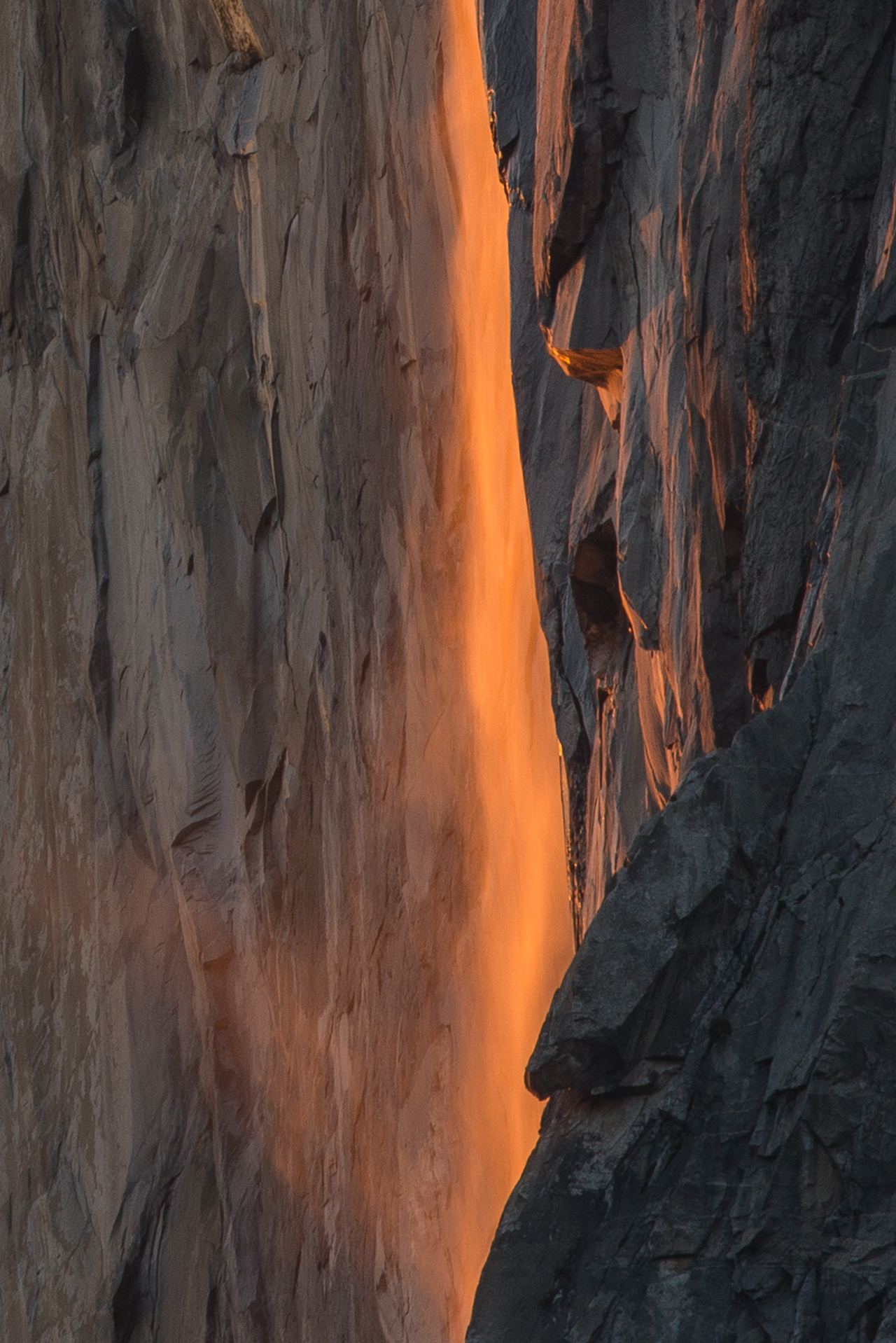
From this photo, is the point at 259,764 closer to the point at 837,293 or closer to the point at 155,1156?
the point at 155,1156

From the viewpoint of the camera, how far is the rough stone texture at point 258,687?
329 inches

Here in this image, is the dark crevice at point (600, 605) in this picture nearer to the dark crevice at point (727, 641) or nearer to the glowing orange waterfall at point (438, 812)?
the dark crevice at point (727, 641)

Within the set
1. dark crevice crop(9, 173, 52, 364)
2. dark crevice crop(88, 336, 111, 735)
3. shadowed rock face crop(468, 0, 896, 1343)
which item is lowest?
shadowed rock face crop(468, 0, 896, 1343)

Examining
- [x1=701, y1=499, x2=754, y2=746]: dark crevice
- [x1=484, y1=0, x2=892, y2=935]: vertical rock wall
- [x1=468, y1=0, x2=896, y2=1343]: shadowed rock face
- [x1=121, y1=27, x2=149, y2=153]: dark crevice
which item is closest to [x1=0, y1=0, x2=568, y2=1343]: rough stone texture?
[x1=121, y1=27, x2=149, y2=153]: dark crevice

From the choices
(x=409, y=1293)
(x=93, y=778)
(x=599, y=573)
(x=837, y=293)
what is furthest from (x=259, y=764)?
(x=837, y=293)

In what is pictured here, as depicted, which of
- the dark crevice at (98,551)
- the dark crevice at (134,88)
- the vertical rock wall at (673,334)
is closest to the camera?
the vertical rock wall at (673,334)

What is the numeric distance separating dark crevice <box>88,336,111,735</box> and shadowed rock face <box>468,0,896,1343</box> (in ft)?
21.1

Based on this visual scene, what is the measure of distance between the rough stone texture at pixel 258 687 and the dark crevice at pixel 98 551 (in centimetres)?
3

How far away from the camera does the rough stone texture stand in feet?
27.4

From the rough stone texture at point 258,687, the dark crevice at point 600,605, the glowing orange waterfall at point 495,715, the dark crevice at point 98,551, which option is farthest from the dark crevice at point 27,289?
the dark crevice at point 600,605

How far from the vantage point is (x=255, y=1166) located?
1014cm

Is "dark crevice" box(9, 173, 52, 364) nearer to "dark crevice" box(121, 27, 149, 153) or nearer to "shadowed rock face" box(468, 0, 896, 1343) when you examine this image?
"dark crevice" box(121, 27, 149, 153)

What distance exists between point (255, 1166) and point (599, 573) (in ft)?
19.2

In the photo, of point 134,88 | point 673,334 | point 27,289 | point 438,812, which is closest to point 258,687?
point 438,812
